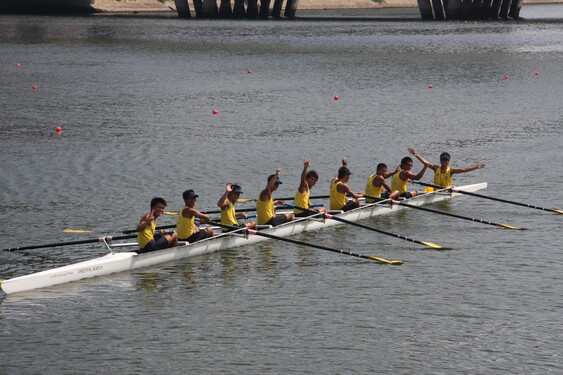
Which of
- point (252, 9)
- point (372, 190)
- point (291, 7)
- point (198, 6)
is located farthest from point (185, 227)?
point (252, 9)

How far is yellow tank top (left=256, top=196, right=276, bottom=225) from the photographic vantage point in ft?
74.4

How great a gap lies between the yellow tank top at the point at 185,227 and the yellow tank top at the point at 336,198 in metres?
5.08

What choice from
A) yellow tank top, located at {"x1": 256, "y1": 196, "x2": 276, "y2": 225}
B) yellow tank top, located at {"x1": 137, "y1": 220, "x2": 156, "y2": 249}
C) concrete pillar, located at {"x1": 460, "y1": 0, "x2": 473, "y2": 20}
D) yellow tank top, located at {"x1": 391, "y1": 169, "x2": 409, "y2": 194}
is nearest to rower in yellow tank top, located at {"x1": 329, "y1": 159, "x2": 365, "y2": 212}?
yellow tank top, located at {"x1": 391, "y1": 169, "x2": 409, "y2": 194}

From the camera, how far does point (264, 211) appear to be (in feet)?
74.6

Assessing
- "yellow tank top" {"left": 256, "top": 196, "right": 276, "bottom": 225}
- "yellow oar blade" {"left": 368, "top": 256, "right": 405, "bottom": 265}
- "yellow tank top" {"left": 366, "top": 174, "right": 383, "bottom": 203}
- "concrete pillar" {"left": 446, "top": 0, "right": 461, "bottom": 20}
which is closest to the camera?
"yellow oar blade" {"left": 368, "top": 256, "right": 405, "bottom": 265}

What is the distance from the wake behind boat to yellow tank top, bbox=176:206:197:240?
0.31 m

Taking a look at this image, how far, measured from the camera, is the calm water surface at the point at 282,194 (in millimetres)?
16141

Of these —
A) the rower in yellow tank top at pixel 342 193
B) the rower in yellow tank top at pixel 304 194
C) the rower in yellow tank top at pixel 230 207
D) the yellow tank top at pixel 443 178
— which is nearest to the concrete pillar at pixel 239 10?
the yellow tank top at pixel 443 178

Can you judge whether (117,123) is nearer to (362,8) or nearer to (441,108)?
(441,108)

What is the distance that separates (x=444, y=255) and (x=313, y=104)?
25.2 metres

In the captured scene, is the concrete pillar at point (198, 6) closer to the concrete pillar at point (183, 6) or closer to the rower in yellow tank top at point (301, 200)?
the concrete pillar at point (183, 6)

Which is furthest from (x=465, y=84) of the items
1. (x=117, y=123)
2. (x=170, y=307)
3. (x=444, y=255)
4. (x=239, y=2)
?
(x=239, y=2)

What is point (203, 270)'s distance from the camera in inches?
803

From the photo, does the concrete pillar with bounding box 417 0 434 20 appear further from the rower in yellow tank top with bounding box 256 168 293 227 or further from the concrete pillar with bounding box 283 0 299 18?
the rower in yellow tank top with bounding box 256 168 293 227
